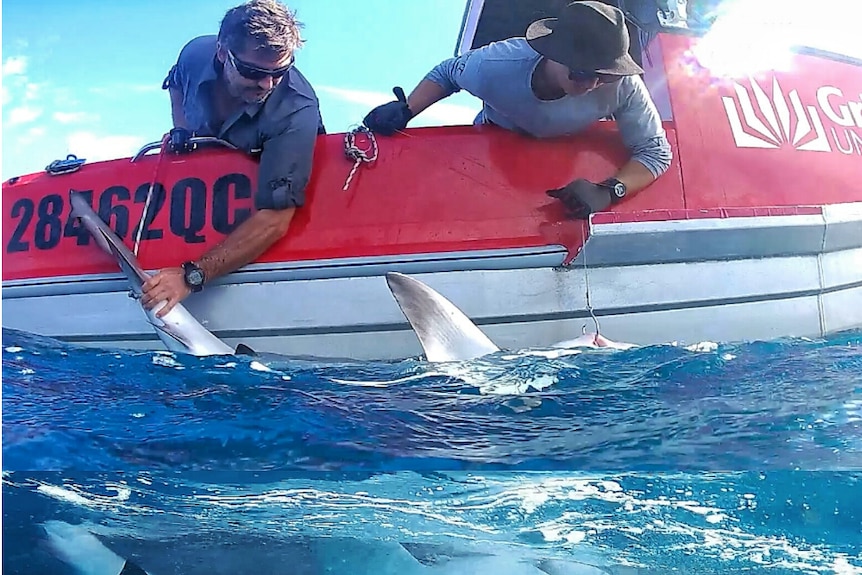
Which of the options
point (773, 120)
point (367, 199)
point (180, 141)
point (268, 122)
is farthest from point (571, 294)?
point (180, 141)

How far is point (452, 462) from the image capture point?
1.35 metres

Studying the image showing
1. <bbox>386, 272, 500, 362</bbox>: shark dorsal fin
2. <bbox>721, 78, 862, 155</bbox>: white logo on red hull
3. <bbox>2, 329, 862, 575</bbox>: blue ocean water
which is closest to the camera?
<bbox>2, 329, 862, 575</bbox>: blue ocean water

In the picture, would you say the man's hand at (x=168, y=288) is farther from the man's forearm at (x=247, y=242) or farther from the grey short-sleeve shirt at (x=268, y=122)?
the grey short-sleeve shirt at (x=268, y=122)

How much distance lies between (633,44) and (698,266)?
1.43 feet

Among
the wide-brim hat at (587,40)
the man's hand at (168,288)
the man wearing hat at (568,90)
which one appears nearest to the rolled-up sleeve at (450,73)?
the man wearing hat at (568,90)

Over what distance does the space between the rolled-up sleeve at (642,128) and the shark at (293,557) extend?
29.3 inches

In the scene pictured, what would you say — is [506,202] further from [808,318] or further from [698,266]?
[808,318]

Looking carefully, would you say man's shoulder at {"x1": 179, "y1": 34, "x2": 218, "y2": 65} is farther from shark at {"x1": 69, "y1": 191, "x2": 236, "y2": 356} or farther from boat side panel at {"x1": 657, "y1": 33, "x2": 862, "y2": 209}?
boat side panel at {"x1": 657, "y1": 33, "x2": 862, "y2": 209}

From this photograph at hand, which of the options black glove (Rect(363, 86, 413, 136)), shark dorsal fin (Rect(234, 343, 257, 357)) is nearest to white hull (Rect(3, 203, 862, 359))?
shark dorsal fin (Rect(234, 343, 257, 357))

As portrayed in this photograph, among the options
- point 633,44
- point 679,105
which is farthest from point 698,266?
point 633,44

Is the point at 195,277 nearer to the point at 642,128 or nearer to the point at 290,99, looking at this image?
the point at 290,99

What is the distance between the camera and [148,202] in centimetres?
156

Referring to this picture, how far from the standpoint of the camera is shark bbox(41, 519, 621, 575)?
1.34 meters

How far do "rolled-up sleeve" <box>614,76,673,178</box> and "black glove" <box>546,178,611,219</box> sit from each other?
0.36ft
